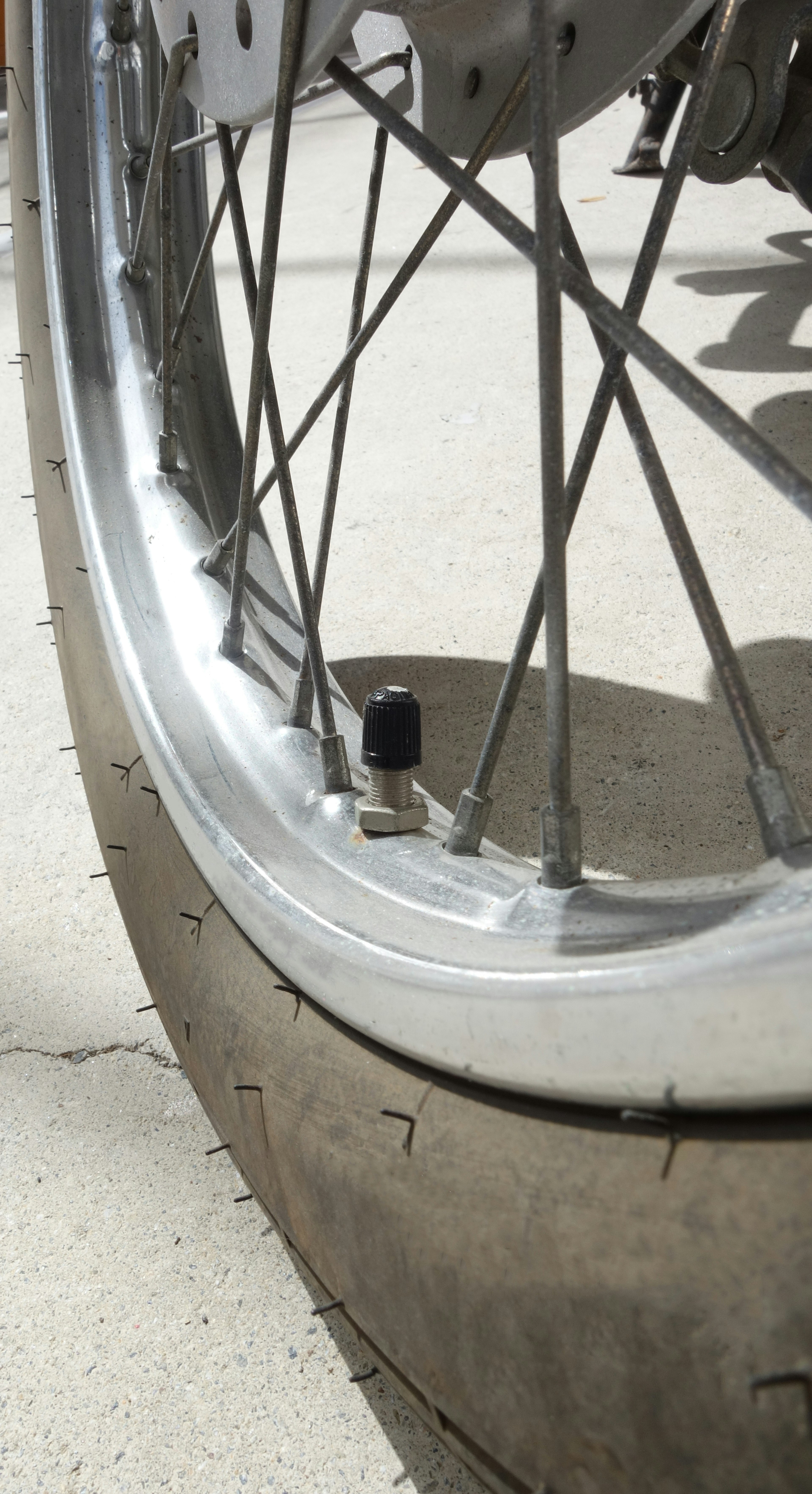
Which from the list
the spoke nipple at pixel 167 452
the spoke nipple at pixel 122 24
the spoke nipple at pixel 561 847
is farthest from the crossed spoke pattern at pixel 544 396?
the spoke nipple at pixel 122 24

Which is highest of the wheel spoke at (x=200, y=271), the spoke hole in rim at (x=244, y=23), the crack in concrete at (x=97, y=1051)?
the spoke hole in rim at (x=244, y=23)

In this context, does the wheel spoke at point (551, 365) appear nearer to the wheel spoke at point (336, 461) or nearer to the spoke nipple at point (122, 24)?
the wheel spoke at point (336, 461)

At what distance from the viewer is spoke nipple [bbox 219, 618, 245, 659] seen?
78 cm

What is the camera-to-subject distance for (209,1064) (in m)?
0.63

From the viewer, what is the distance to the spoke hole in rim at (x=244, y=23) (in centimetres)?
61

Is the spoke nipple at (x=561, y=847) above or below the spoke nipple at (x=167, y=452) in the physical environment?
below

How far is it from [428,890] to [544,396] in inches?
9.6

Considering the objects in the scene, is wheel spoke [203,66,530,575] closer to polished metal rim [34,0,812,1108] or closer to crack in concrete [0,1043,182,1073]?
polished metal rim [34,0,812,1108]

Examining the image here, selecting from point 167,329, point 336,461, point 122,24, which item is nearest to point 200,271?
point 167,329

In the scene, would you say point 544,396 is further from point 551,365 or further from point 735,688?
point 735,688

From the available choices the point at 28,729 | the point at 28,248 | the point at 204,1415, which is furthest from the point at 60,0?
the point at 204,1415

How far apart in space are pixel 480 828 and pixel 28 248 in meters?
0.69

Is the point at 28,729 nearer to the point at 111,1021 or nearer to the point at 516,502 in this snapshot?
the point at 111,1021

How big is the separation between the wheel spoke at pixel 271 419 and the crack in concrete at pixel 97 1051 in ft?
0.95
